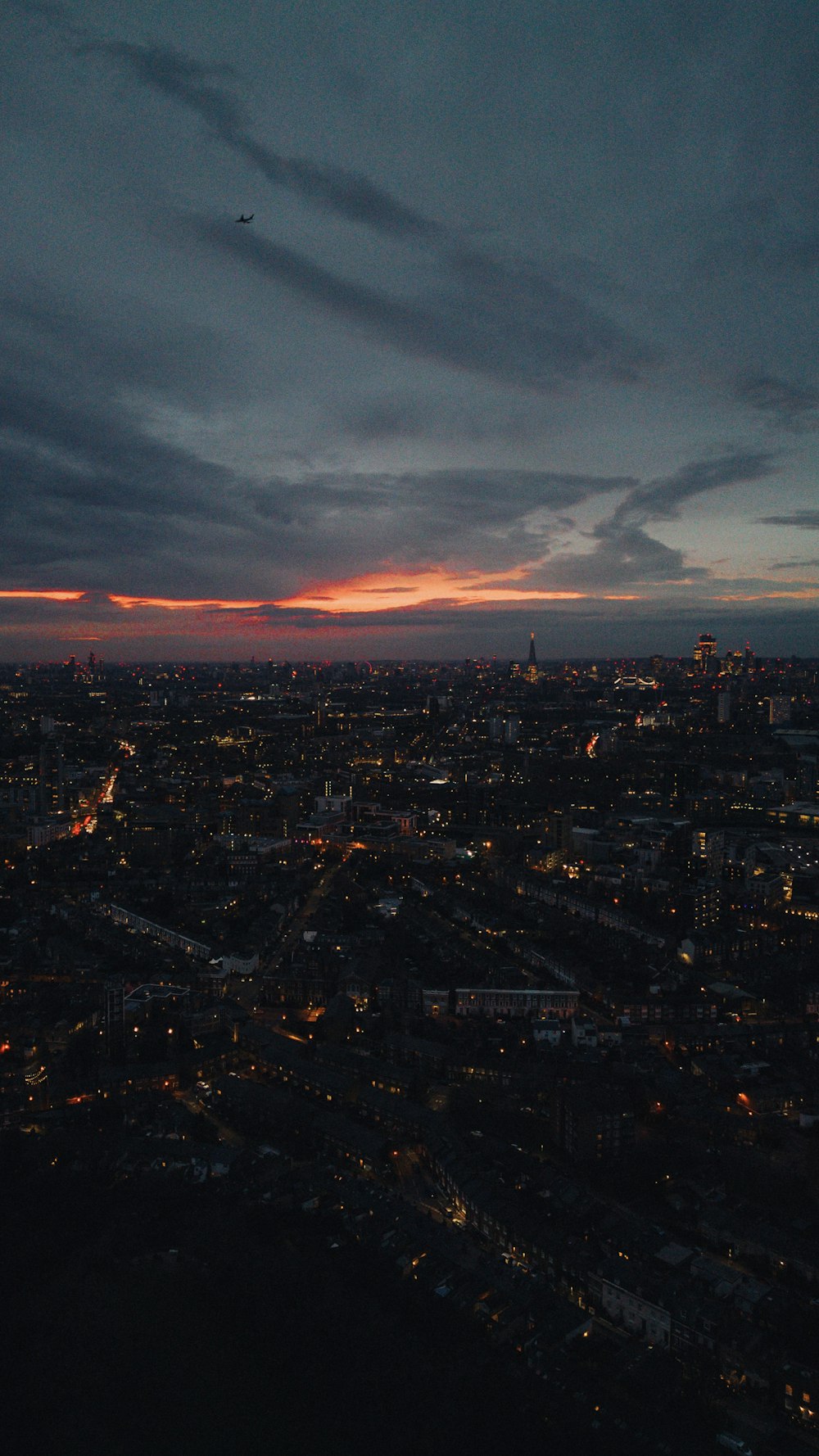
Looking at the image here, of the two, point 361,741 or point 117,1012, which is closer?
point 117,1012

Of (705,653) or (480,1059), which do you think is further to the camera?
(705,653)


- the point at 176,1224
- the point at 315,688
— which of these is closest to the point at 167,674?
the point at 315,688

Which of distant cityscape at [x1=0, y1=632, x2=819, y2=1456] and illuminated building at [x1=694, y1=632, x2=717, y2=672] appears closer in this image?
distant cityscape at [x1=0, y1=632, x2=819, y2=1456]

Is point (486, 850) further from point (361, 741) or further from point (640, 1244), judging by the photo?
point (361, 741)

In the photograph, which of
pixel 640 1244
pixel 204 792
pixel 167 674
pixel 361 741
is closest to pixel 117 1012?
pixel 640 1244

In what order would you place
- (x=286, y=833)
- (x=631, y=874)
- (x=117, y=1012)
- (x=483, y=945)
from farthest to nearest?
(x=286, y=833) → (x=631, y=874) → (x=483, y=945) → (x=117, y=1012)

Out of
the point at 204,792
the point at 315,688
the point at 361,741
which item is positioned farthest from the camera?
the point at 315,688

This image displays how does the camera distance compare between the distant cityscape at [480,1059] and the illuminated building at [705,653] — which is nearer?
the distant cityscape at [480,1059]
